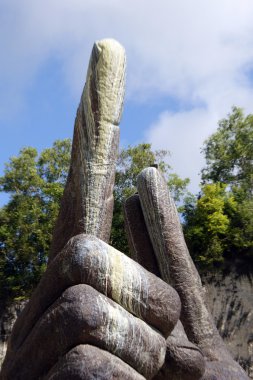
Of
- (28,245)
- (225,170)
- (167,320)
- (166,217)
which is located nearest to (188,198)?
(225,170)

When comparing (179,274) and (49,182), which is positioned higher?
(49,182)

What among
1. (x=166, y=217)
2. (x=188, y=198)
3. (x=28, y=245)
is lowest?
(x=166, y=217)

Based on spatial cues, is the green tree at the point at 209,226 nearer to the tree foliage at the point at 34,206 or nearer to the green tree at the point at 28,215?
the tree foliage at the point at 34,206

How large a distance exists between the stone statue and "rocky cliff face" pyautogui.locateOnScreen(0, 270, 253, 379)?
15.2 metres

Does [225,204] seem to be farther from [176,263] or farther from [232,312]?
[176,263]

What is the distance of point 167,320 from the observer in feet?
16.3

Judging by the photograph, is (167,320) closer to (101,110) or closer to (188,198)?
(101,110)

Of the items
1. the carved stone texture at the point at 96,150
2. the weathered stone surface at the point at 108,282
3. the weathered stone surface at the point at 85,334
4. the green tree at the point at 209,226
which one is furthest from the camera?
the green tree at the point at 209,226

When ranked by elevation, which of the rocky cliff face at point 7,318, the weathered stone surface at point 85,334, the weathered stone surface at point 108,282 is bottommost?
the weathered stone surface at point 85,334

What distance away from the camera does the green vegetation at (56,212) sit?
2241 cm

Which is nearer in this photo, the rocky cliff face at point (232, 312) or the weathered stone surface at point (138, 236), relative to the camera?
the weathered stone surface at point (138, 236)

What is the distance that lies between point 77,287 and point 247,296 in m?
18.4

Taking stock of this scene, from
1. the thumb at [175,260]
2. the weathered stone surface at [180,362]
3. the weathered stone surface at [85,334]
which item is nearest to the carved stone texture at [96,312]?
the weathered stone surface at [85,334]

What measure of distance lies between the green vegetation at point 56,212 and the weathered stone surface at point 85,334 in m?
16.7
